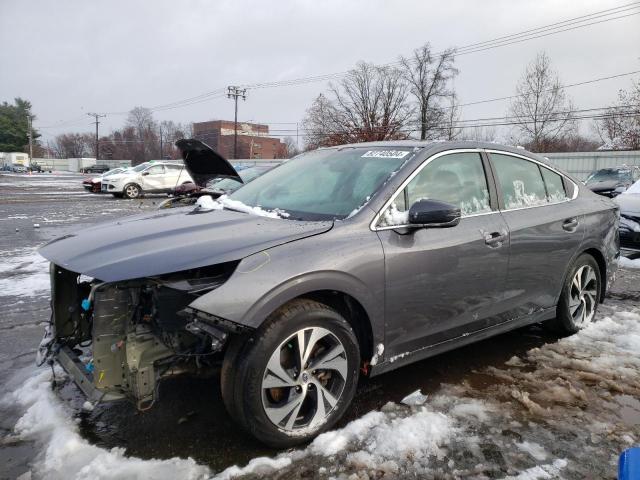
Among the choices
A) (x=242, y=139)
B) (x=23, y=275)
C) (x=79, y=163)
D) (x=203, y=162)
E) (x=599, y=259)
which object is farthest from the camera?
(x=79, y=163)

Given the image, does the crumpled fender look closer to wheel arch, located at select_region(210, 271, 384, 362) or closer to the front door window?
wheel arch, located at select_region(210, 271, 384, 362)

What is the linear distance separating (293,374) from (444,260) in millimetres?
1225

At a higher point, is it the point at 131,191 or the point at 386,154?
the point at 386,154

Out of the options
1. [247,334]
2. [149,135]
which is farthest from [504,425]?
[149,135]

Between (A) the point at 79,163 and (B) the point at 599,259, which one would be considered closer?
(B) the point at 599,259

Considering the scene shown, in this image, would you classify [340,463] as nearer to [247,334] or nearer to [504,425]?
[247,334]

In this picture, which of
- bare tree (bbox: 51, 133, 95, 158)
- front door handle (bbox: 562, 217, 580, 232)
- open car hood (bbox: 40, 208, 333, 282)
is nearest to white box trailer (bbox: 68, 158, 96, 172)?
bare tree (bbox: 51, 133, 95, 158)

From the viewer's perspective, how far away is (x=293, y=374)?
257 centimetres

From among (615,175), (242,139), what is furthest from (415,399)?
(242,139)

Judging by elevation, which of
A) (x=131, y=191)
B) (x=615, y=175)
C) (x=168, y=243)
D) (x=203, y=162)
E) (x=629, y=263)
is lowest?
(x=131, y=191)

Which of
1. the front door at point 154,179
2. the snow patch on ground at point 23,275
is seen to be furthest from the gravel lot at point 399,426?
the front door at point 154,179

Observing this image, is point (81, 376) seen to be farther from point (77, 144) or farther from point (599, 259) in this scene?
point (77, 144)

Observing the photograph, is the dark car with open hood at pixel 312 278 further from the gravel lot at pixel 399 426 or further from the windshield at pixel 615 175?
the windshield at pixel 615 175

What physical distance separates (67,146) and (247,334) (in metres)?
133
